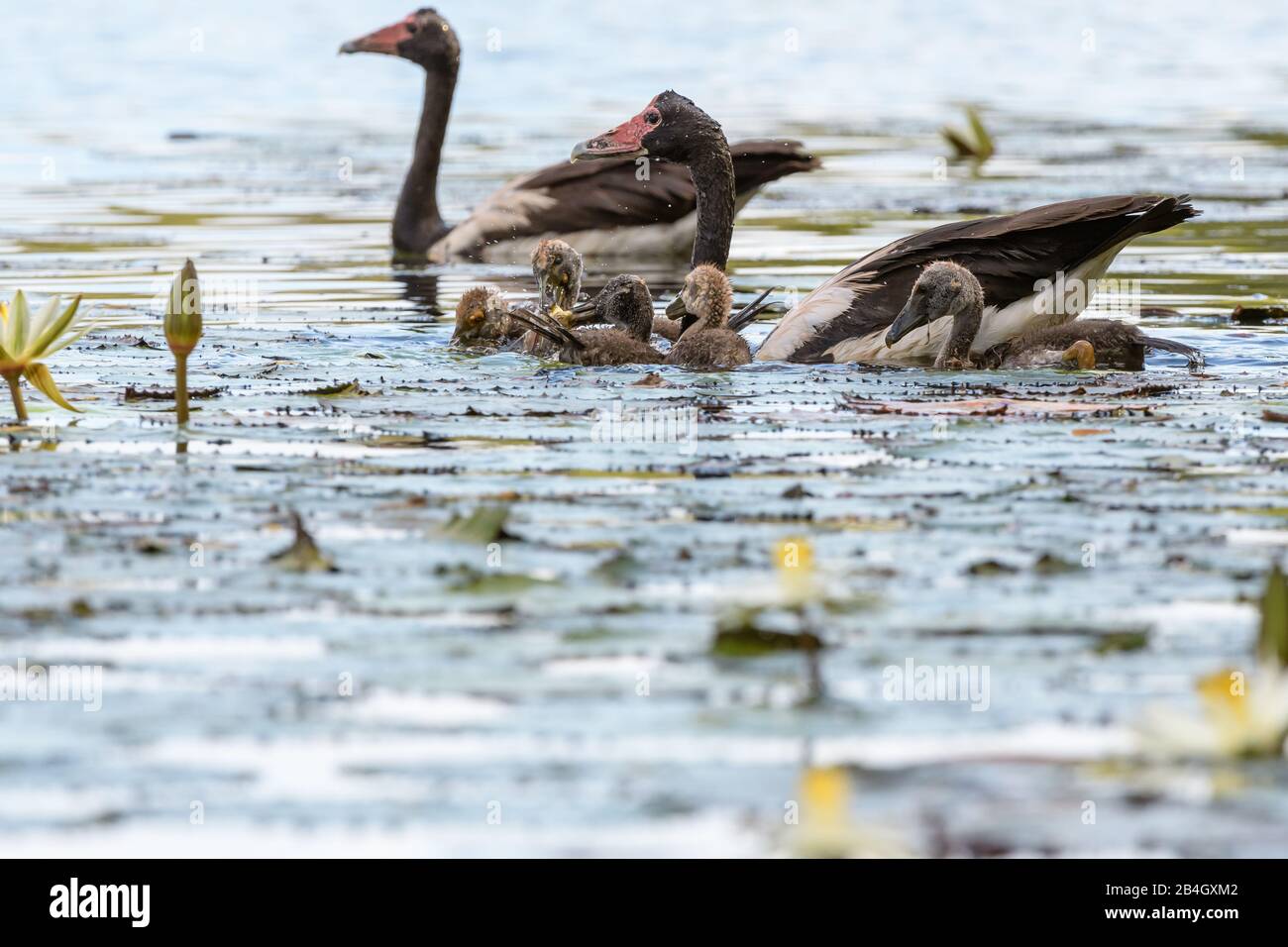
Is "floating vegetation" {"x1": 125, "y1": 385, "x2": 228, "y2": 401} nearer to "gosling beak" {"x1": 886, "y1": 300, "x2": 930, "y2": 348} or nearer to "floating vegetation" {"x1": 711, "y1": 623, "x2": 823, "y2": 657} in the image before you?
"gosling beak" {"x1": 886, "y1": 300, "x2": 930, "y2": 348}

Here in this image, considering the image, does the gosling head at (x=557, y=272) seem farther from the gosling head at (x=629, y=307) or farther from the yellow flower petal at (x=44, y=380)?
the yellow flower petal at (x=44, y=380)

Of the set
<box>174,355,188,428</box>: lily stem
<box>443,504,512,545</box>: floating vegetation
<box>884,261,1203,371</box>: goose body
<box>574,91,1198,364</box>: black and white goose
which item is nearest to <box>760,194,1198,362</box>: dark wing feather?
<box>574,91,1198,364</box>: black and white goose

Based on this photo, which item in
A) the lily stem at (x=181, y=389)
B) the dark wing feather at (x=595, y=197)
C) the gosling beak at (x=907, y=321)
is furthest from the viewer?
the dark wing feather at (x=595, y=197)

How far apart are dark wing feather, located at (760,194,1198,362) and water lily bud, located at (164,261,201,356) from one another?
330 cm

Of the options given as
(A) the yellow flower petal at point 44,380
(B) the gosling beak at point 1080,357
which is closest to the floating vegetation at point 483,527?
(A) the yellow flower petal at point 44,380

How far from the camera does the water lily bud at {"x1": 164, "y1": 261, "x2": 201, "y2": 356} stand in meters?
6.03

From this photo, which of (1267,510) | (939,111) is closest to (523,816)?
(1267,510)

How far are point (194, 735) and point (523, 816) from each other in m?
0.71

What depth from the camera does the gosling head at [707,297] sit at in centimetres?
891

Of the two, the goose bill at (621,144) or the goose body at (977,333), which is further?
the goose bill at (621,144)

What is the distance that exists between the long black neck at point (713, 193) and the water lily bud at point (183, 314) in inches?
169

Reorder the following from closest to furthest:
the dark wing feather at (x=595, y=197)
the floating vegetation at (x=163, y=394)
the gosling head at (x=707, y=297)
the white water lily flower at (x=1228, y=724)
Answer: the white water lily flower at (x=1228, y=724), the floating vegetation at (x=163, y=394), the gosling head at (x=707, y=297), the dark wing feather at (x=595, y=197)
